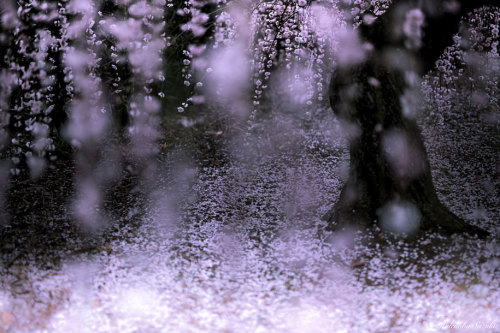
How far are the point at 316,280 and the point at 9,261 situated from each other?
10.2 feet

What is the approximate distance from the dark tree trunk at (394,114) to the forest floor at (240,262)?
33cm

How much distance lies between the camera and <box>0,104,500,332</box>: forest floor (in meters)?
3.99

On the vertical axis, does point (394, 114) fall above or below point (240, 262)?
above

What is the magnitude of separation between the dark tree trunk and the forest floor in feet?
1.08

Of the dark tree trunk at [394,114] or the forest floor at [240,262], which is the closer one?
the forest floor at [240,262]

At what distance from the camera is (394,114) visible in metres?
5.05

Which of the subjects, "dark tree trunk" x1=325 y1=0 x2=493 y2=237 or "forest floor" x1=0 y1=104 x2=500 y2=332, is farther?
"dark tree trunk" x1=325 y1=0 x2=493 y2=237

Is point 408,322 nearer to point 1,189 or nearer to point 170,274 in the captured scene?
point 170,274

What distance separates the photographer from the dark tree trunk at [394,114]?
500 cm

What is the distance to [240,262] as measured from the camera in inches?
200

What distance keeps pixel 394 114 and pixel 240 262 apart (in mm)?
2224

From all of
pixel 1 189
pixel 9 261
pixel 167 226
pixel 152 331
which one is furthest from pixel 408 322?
pixel 1 189

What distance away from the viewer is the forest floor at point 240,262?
3.99 metres

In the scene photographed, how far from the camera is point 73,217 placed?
20.3 ft
